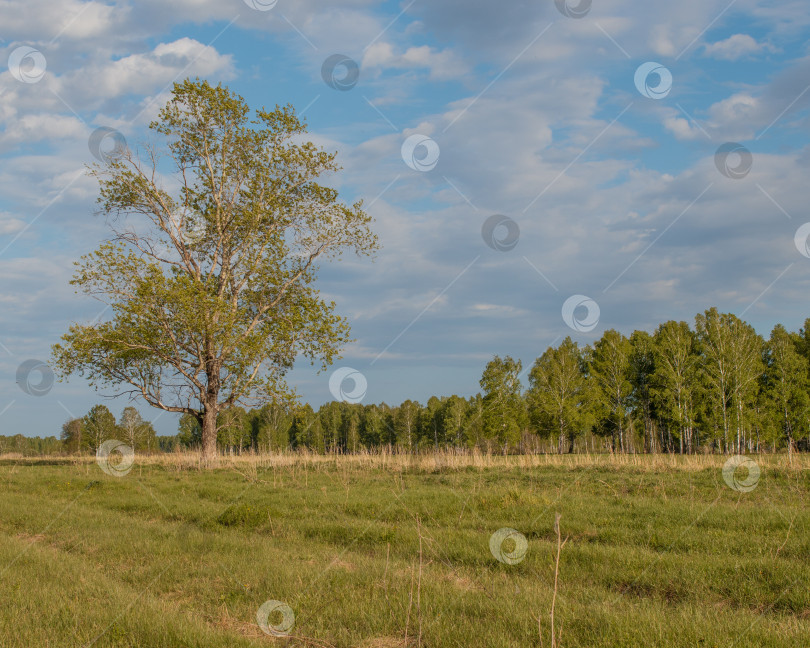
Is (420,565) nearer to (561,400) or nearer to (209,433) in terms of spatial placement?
(209,433)

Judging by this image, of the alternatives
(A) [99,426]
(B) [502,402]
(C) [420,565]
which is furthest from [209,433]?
(A) [99,426]

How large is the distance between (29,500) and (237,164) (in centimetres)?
1512

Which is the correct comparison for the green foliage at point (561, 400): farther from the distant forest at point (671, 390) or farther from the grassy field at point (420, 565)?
the grassy field at point (420, 565)

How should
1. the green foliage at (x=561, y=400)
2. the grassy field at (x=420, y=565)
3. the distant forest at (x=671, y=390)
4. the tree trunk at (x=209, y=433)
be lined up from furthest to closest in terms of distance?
the green foliage at (x=561, y=400), the distant forest at (x=671, y=390), the tree trunk at (x=209, y=433), the grassy field at (x=420, y=565)

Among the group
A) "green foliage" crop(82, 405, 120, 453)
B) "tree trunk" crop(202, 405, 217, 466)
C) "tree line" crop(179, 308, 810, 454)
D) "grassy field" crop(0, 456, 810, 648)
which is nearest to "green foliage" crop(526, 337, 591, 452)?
"tree line" crop(179, 308, 810, 454)

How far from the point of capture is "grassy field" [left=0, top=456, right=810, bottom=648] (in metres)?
5.63

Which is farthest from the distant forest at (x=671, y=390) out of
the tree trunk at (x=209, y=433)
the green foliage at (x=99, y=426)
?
the green foliage at (x=99, y=426)

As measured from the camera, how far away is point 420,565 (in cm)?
475

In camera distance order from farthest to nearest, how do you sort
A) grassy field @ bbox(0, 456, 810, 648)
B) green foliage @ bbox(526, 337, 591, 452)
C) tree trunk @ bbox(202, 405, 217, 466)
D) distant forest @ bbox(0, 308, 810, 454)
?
green foliage @ bbox(526, 337, 591, 452) < distant forest @ bbox(0, 308, 810, 454) < tree trunk @ bbox(202, 405, 217, 466) < grassy field @ bbox(0, 456, 810, 648)

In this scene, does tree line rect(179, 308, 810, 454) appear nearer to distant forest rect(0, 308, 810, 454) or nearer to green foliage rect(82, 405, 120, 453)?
distant forest rect(0, 308, 810, 454)

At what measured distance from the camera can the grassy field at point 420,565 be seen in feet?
18.5

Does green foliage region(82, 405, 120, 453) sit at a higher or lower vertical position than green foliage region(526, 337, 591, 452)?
lower

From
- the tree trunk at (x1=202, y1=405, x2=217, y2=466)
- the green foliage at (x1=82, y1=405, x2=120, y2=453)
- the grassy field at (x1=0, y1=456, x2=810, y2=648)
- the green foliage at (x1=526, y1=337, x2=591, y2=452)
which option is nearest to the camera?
the grassy field at (x1=0, y1=456, x2=810, y2=648)

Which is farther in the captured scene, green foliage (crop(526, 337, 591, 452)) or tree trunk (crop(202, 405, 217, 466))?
green foliage (crop(526, 337, 591, 452))
